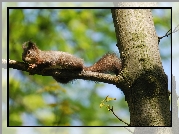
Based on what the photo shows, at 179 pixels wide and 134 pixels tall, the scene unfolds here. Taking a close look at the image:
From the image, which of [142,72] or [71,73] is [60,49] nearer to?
[71,73]

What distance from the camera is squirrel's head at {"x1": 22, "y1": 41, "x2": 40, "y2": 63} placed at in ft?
6.86

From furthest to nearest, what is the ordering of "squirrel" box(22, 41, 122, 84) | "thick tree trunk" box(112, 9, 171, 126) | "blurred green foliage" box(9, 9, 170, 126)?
"blurred green foliage" box(9, 9, 170, 126) → "squirrel" box(22, 41, 122, 84) → "thick tree trunk" box(112, 9, 171, 126)

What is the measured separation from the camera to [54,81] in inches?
94.7

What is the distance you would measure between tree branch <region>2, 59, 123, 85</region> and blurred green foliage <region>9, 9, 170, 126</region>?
0.53 ft

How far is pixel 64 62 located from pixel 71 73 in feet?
0.44

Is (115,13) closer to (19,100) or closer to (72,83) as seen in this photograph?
(72,83)

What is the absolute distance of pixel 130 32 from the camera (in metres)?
1.98

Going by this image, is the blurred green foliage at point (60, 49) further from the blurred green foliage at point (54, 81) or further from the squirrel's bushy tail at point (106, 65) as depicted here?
the squirrel's bushy tail at point (106, 65)


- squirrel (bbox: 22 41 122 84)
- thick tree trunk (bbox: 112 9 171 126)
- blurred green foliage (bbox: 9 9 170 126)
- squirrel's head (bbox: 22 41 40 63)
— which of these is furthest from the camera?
blurred green foliage (bbox: 9 9 170 126)

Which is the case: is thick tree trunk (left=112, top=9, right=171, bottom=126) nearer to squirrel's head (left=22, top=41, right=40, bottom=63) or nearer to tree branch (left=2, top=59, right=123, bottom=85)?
tree branch (left=2, top=59, right=123, bottom=85)

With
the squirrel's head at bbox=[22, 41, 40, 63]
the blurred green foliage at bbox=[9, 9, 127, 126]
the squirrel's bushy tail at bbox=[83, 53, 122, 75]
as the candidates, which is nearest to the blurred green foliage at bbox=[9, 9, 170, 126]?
the blurred green foliage at bbox=[9, 9, 127, 126]

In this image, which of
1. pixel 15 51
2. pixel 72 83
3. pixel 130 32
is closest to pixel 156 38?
pixel 130 32

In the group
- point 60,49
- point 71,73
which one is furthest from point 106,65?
point 60,49

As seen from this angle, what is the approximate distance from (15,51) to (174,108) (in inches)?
50.9
